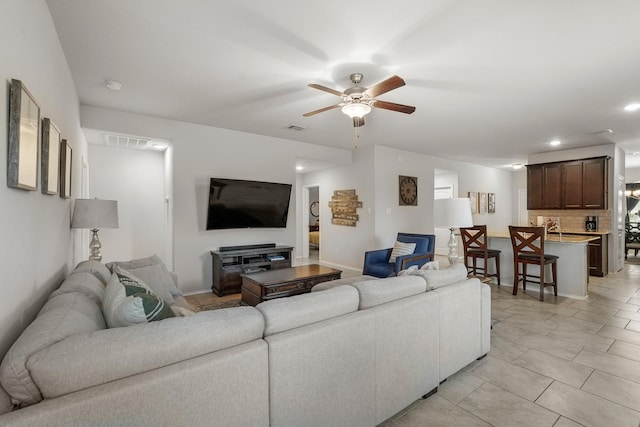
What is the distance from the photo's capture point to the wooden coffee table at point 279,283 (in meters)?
3.37

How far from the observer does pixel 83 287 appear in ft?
5.72

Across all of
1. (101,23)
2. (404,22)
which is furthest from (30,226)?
(404,22)

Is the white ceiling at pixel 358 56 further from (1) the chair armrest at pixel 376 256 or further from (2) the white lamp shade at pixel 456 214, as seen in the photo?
(1) the chair armrest at pixel 376 256

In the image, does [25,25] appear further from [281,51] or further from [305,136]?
[305,136]

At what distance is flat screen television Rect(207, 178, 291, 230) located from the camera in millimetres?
4590

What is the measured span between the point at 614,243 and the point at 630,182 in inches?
201

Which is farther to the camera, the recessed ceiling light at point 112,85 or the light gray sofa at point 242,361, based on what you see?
the recessed ceiling light at point 112,85

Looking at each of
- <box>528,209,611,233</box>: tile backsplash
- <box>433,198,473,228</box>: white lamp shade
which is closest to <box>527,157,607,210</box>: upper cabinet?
<box>528,209,611,233</box>: tile backsplash

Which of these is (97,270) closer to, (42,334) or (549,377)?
(42,334)

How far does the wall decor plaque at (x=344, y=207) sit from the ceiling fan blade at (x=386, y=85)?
11.9 feet

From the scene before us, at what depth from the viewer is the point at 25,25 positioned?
4.91ft

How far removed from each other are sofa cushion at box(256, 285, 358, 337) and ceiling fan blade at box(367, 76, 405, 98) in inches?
66.5

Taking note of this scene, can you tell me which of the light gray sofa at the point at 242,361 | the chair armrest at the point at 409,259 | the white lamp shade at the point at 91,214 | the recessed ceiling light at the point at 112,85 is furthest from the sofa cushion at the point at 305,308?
the recessed ceiling light at the point at 112,85

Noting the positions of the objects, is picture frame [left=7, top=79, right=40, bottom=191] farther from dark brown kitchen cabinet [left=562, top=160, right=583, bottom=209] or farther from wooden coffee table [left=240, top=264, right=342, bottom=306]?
dark brown kitchen cabinet [left=562, top=160, right=583, bottom=209]
